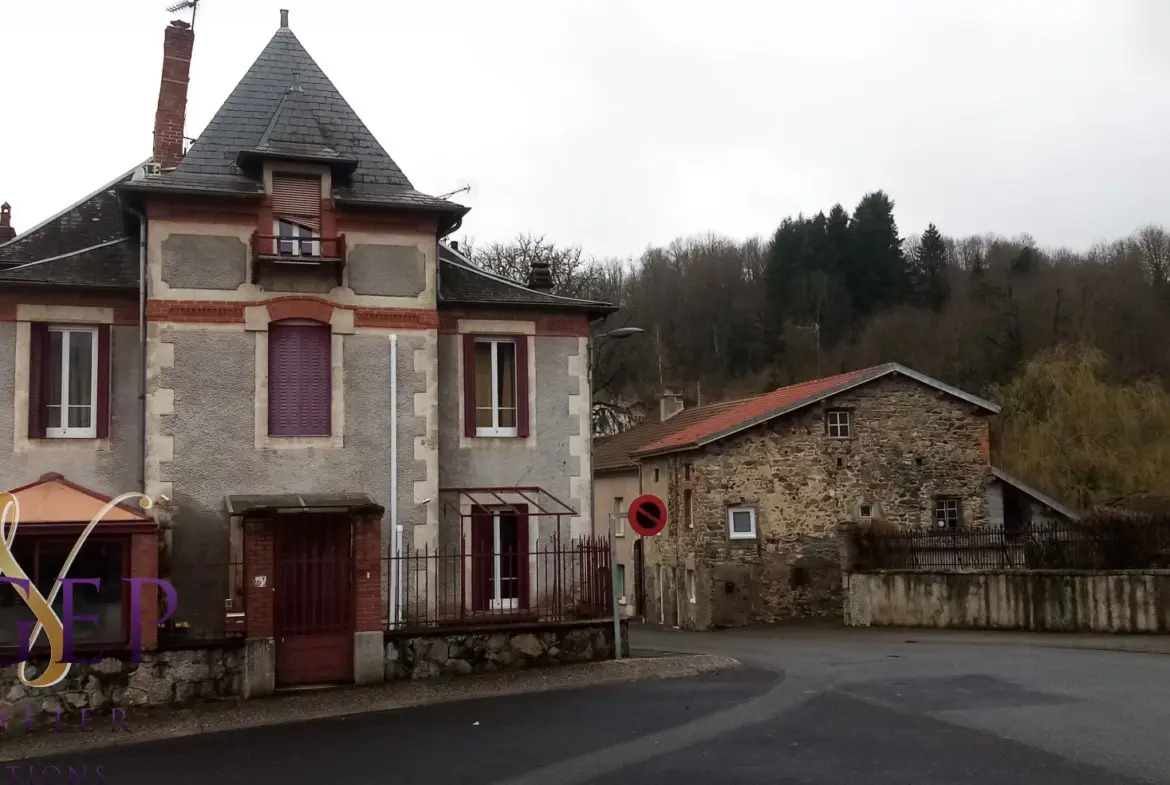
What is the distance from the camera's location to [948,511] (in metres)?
28.3

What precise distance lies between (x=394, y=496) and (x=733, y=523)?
13.7 meters

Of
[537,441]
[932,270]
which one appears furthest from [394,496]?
[932,270]

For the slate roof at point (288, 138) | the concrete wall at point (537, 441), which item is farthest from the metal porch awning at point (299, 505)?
the slate roof at point (288, 138)

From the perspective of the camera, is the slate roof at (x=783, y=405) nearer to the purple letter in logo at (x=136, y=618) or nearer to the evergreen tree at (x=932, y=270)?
the purple letter in logo at (x=136, y=618)

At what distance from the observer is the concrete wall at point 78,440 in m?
14.6

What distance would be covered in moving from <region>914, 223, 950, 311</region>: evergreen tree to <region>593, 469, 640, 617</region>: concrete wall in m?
39.5

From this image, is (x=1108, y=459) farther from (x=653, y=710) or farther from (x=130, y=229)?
(x=130, y=229)

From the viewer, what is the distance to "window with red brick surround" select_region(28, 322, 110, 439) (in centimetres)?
1491

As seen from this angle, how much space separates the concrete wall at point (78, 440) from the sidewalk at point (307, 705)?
3.83 m

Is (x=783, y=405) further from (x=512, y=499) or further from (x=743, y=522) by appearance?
(x=512, y=499)

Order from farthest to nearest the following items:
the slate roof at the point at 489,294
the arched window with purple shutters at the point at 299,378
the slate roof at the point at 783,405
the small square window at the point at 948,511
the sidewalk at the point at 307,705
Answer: the small square window at the point at 948,511, the slate roof at the point at 783,405, the slate roof at the point at 489,294, the arched window with purple shutters at the point at 299,378, the sidewalk at the point at 307,705

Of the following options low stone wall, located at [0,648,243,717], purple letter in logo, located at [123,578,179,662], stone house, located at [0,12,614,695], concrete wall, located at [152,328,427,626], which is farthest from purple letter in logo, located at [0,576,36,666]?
Answer: concrete wall, located at [152,328,427,626]

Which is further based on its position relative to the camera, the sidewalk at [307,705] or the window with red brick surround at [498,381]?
the window with red brick surround at [498,381]

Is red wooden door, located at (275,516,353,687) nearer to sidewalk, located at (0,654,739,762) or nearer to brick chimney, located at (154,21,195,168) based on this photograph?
sidewalk, located at (0,654,739,762)
